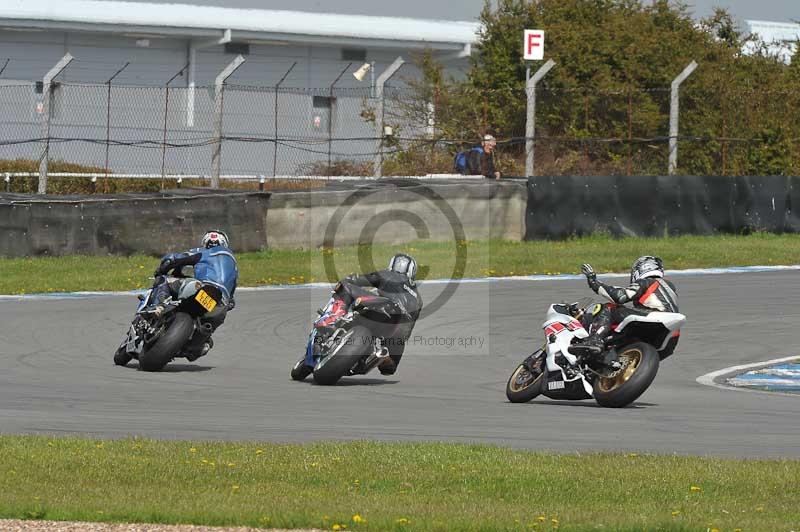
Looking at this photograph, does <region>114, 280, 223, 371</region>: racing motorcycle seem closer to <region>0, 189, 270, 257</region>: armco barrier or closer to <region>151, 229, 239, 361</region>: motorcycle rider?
<region>151, 229, 239, 361</region>: motorcycle rider

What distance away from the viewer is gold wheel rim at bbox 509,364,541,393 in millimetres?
12076

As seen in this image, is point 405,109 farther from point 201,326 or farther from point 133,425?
point 133,425

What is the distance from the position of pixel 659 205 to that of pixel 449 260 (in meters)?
4.53

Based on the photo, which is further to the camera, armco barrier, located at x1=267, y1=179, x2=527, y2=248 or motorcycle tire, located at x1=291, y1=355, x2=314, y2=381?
armco barrier, located at x1=267, y1=179, x2=527, y2=248

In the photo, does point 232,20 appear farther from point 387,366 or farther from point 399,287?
point 399,287

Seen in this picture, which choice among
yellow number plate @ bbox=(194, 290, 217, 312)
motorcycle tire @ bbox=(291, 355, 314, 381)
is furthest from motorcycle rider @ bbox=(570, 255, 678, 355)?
yellow number plate @ bbox=(194, 290, 217, 312)

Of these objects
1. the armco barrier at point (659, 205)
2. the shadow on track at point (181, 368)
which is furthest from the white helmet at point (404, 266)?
the armco barrier at point (659, 205)

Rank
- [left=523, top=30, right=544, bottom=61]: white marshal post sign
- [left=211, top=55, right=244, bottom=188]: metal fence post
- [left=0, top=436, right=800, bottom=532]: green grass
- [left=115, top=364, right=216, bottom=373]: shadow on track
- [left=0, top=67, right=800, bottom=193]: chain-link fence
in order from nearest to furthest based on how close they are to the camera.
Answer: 1. [left=0, top=436, right=800, bottom=532]: green grass
2. [left=115, top=364, right=216, bottom=373]: shadow on track
3. [left=211, top=55, right=244, bottom=188]: metal fence post
4. [left=523, top=30, right=544, bottom=61]: white marshal post sign
5. [left=0, top=67, right=800, bottom=193]: chain-link fence

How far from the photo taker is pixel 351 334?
12.6 m

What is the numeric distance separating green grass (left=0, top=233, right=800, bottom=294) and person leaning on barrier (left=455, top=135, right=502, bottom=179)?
5.73 ft

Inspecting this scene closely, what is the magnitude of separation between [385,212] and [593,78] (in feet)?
33.9

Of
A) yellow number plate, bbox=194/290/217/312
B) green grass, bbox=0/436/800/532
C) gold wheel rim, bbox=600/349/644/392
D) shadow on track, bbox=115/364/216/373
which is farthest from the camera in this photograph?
shadow on track, bbox=115/364/216/373

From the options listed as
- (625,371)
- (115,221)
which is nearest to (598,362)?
(625,371)

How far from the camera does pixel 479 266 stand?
23156mm
